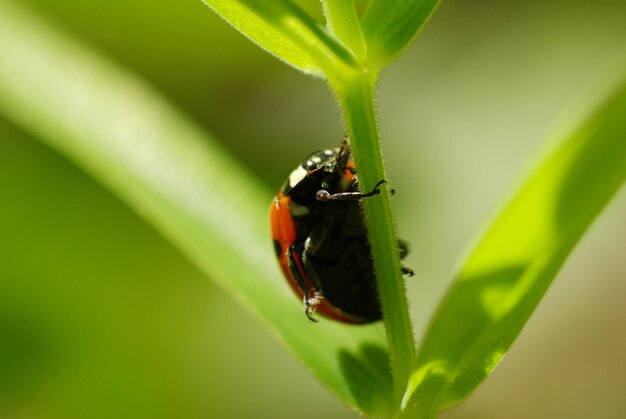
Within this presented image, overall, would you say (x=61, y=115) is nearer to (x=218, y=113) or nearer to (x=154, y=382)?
(x=154, y=382)

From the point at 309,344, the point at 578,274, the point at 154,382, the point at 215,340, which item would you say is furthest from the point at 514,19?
the point at 309,344

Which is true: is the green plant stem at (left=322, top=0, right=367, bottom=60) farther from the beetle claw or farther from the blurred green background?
the blurred green background

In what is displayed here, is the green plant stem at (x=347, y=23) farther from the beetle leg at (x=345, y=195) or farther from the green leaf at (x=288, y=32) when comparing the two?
the beetle leg at (x=345, y=195)

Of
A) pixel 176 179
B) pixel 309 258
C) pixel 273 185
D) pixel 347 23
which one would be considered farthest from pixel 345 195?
pixel 273 185

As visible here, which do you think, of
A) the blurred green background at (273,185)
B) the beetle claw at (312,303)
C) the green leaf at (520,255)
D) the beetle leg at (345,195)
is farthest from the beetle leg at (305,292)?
the blurred green background at (273,185)

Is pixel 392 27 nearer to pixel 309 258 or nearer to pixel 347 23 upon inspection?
pixel 347 23
